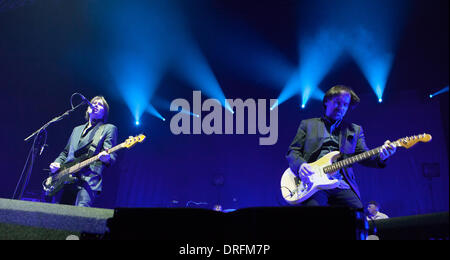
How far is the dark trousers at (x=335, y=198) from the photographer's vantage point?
97.7 inches

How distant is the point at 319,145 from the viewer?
2877mm

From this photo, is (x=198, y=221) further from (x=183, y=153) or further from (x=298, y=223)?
(x=183, y=153)

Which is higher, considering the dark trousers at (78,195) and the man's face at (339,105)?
the man's face at (339,105)

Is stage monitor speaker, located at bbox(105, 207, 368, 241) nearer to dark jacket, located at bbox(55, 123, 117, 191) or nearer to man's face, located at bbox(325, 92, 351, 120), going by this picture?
man's face, located at bbox(325, 92, 351, 120)

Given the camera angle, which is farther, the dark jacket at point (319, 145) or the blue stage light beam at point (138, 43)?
the blue stage light beam at point (138, 43)

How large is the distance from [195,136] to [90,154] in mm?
7587

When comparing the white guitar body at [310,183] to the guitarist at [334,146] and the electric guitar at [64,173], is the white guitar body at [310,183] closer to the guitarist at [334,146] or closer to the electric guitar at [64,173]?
the guitarist at [334,146]

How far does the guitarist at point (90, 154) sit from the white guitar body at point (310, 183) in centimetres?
216

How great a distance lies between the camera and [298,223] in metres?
1.30

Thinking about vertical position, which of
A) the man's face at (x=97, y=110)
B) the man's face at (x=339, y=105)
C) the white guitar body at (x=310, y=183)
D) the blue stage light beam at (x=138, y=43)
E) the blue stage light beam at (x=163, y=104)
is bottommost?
the white guitar body at (x=310, y=183)

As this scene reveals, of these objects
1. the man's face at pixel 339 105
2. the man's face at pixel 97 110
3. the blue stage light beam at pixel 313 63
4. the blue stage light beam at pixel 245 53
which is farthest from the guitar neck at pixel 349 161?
the blue stage light beam at pixel 245 53

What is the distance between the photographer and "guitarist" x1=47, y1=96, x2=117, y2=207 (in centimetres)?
324

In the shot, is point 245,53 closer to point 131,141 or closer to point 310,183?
A: point 131,141
